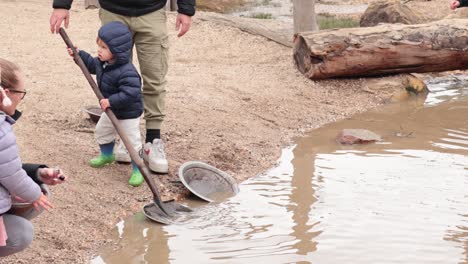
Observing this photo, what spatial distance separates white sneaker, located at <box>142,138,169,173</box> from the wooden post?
4524 millimetres

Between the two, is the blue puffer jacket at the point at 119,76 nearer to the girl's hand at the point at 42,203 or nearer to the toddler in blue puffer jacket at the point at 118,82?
the toddler in blue puffer jacket at the point at 118,82

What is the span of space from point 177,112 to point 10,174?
4134mm

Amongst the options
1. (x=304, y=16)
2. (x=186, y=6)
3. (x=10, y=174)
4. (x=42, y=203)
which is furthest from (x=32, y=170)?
(x=304, y=16)

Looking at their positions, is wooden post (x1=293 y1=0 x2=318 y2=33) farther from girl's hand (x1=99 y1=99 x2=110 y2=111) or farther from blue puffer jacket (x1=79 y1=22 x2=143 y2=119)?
girl's hand (x1=99 y1=99 x2=110 y2=111)

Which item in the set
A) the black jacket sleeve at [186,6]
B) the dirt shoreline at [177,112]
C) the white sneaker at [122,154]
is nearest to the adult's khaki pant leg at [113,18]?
the black jacket sleeve at [186,6]

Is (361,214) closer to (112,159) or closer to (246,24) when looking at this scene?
(112,159)

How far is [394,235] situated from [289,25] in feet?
24.4

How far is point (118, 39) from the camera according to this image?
5.75 meters

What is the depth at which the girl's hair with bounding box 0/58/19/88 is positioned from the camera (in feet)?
13.2

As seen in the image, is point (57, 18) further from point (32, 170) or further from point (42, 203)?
point (42, 203)

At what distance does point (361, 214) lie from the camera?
5680 millimetres

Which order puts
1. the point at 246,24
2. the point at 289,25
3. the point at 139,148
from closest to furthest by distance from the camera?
the point at 139,148
the point at 246,24
the point at 289,25

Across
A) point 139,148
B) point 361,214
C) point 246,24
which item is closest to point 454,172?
point 361,214

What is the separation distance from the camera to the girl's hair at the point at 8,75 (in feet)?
13.2
